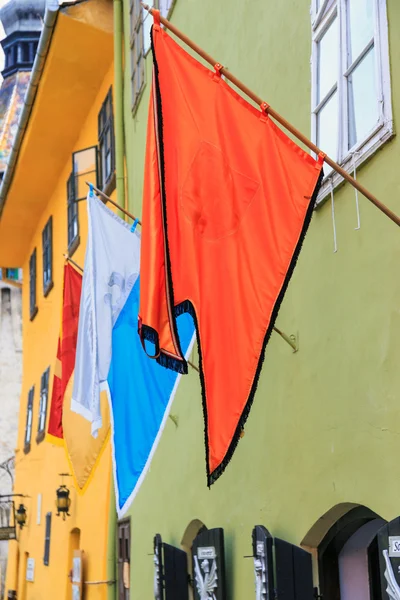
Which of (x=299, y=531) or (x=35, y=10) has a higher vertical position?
(x=35, y=10)

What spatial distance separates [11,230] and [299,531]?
15094mm

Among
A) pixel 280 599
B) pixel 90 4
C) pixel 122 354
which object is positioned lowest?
pixel 280 599

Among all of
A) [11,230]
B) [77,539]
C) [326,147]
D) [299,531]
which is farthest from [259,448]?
[11,230]

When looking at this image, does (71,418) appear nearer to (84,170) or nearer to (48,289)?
(84,170)

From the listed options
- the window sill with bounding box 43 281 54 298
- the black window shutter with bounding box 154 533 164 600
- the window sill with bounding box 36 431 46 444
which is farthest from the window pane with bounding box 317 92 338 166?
the window sill with bounding box 36 431 46 444

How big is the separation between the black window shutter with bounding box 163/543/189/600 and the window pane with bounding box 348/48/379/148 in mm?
4114

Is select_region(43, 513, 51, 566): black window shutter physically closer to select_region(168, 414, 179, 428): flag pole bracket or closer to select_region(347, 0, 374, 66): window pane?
select_region(168, 414, 179, 428): flag pole bracket

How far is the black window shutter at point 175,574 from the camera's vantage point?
8219 mm

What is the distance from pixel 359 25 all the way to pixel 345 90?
37 cm

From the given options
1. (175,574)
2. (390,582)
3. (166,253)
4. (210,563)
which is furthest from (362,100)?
(175,574)

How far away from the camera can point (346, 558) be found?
6.11 meters

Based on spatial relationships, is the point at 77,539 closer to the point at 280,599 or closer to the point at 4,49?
the point at 280,599

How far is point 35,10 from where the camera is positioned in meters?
47.3

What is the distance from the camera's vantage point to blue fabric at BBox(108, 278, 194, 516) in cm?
682
